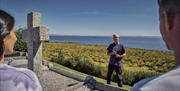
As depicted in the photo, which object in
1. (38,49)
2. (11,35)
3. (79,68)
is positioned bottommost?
(79,68)

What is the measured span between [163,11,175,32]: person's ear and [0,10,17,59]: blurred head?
1086 millimetres

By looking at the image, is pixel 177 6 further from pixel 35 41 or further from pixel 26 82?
pixel 35 41

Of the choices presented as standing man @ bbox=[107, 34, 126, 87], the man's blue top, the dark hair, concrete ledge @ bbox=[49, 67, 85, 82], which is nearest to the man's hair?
the dark hair

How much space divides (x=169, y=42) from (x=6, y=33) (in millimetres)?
1153

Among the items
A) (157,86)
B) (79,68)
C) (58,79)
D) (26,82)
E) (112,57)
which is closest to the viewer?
(157,86)

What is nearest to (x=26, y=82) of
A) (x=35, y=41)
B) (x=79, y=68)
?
(x=35, y=41)

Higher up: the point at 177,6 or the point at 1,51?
the point at 177,6

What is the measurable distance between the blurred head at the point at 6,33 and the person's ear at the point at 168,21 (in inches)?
42.8

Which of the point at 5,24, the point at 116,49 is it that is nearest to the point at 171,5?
the point at 5,24

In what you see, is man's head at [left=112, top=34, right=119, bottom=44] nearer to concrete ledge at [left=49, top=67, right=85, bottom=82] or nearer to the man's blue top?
the man's blue top

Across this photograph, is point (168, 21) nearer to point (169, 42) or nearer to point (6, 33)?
point (169, 42)

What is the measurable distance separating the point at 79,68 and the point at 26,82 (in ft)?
50.9

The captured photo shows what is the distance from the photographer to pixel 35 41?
9.25 m

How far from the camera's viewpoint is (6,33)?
216 cm
